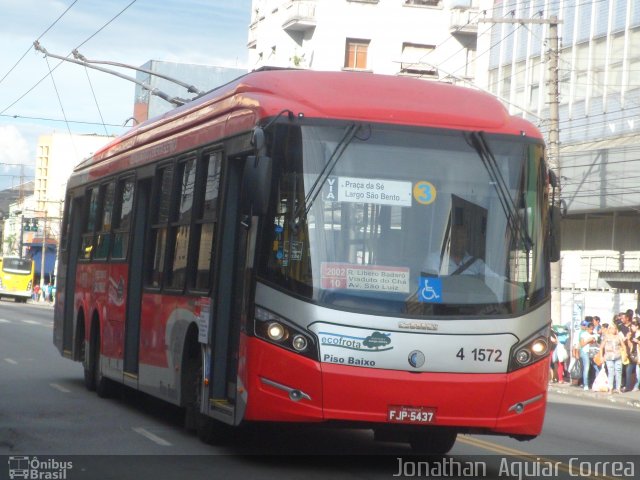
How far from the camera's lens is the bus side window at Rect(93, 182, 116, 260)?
54.9 ft

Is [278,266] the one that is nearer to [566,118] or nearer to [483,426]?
[483,426]

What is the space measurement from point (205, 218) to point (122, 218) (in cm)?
394

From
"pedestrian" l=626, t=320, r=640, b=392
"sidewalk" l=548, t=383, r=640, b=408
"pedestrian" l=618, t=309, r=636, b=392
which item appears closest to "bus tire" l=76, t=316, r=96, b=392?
"sidewalk" l=548, t=383, r=640, b=408

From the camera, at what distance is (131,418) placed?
581 inches

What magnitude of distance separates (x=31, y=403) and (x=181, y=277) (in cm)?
438

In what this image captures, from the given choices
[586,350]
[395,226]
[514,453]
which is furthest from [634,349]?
[395,226]

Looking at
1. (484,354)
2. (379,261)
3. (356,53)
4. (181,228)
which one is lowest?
(484,354)

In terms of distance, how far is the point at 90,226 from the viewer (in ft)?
59.8

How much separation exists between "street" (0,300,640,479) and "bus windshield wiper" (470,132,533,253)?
7.19 feet

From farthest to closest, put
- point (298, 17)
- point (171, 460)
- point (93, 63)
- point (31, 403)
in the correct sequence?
1. point (298, 17)
2. point (93, 63)
3. point (31, 403)
4. point (171, 460)

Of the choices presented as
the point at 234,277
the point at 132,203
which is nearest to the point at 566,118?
the point at 132,203

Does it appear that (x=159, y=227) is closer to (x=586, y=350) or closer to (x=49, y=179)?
(x=586, y=350)

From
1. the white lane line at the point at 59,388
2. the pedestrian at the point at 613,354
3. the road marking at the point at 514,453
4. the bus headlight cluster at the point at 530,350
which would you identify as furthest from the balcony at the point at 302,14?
the bus headlight cluster at the point at 530,350

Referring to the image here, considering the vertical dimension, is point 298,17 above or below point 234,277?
above
